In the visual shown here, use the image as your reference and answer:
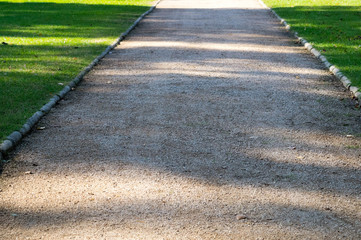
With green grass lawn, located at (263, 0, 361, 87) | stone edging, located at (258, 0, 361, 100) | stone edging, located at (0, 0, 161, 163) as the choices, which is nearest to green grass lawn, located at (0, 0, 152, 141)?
stone edging, located at (0, 0, 161, 163)

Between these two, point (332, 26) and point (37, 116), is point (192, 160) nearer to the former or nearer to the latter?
point (37, 116)

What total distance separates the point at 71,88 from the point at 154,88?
1.37 metres

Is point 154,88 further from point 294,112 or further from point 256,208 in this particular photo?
point 256,208

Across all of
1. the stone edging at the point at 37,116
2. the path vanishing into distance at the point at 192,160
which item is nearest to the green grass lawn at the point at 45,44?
the stone edging at the point at 37,116

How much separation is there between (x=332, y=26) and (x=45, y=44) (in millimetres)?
8535

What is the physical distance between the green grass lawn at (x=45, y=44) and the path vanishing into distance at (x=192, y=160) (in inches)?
18.0

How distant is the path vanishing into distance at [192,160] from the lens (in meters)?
4.23

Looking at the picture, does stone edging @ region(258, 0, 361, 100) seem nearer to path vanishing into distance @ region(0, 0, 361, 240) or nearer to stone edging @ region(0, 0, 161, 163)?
path vanishing into distance @ region(0, 0, 361, 240)

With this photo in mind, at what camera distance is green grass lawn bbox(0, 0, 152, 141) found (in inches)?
306

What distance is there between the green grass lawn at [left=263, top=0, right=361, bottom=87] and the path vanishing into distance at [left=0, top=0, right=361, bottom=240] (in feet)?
2.26

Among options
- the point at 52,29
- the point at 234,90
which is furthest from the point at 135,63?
the point at 52,29

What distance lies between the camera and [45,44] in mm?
12867

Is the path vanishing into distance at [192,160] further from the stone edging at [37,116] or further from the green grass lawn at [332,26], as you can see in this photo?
the green grass lawn at [332,26]

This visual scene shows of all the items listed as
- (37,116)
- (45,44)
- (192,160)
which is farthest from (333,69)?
(45,44)
